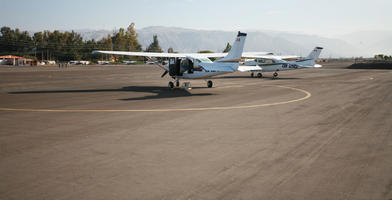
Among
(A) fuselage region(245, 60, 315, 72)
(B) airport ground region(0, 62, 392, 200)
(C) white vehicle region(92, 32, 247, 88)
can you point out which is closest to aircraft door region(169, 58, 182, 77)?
(C) white vehicle region(92, 32, 247, 88)

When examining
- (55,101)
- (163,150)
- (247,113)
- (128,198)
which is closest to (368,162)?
(163,150)

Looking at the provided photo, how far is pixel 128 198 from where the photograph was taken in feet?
17.8

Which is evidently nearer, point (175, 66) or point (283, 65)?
point (175, 66)

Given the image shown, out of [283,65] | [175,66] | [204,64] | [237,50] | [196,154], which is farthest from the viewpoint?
[283,65]

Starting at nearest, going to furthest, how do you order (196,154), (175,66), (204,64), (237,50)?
(196,154) < (237,50) < (204,64) < (175,66)

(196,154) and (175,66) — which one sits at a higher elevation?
(175,66)

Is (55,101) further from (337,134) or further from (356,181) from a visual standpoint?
(356,181)

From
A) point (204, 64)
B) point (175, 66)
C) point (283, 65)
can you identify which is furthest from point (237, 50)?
point (283, 65)

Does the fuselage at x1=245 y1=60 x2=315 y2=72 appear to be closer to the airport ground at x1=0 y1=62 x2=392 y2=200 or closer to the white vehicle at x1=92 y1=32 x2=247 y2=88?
the white vehicle at x1=92 y1=32 x2=247 y2=88

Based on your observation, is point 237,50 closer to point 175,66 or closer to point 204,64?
point 204,64

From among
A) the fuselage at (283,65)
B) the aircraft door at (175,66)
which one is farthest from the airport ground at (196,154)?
the fuselage at (283,65)

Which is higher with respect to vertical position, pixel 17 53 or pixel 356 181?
pixel 17 53

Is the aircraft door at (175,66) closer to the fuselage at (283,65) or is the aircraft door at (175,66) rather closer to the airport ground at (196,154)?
the airport ground at (196,154)

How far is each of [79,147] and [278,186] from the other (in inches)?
214
